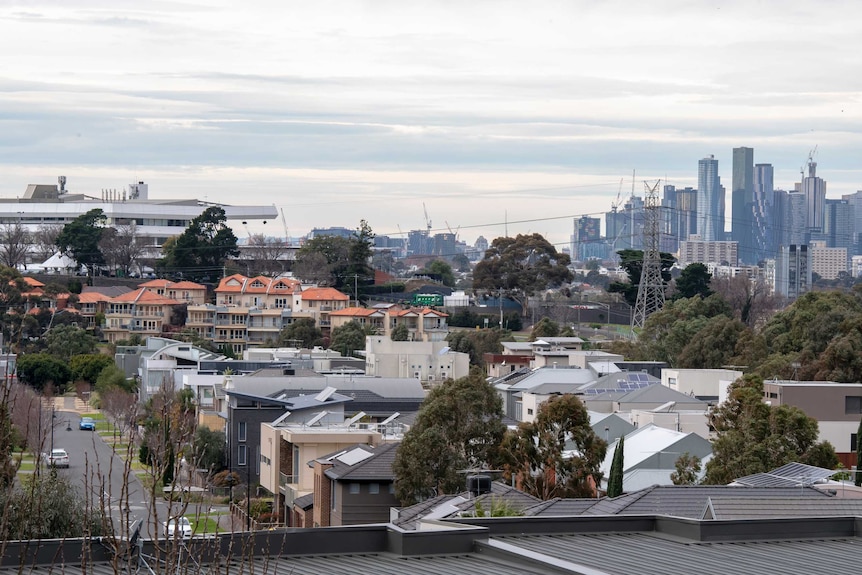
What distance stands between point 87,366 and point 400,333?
15092 millimetres

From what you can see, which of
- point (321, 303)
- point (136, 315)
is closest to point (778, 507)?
point (321, 303)

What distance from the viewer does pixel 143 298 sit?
247 ft

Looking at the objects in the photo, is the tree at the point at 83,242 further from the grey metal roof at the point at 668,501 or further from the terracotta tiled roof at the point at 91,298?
the grey metal roof at the point at 668,501

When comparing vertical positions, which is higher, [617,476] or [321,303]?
[321,303]

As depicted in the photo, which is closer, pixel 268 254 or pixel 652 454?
pixel 652 454

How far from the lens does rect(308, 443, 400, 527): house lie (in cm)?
2561

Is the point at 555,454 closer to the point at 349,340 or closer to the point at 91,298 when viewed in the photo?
the point at 349,340

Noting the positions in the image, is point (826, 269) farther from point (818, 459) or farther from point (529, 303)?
point (818, 459)

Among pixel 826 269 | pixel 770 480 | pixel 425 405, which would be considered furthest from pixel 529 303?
pixel 826 269

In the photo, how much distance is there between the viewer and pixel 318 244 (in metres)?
88.6

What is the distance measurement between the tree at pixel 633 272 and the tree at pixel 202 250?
79.2 feet

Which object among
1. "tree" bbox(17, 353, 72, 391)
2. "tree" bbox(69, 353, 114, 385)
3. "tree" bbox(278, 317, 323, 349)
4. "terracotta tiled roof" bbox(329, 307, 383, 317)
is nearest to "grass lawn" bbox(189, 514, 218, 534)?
"tree" bbox(17, 353, 72, 391)

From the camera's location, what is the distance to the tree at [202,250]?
3425 inches

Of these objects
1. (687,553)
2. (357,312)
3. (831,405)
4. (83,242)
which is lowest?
(831,405)
